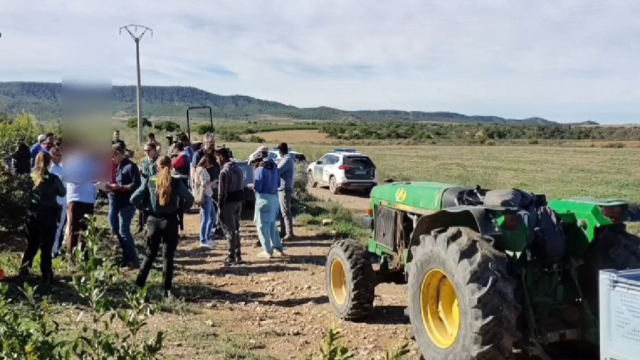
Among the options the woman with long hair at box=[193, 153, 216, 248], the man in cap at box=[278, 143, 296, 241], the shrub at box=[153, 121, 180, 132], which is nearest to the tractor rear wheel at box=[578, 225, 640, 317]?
the man in cap at box=[278, 143, 296, 241]

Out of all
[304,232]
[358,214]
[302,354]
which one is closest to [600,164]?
[358,214]

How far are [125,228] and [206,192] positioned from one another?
1970 millimetres

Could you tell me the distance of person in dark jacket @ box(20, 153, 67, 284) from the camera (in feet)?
26.5

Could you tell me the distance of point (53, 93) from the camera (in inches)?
141

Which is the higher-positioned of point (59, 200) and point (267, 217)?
point (59, 200)

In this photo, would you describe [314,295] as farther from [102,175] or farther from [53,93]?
[53,93]

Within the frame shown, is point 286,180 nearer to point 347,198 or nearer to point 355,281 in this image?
point 355,281

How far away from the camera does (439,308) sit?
581 cm

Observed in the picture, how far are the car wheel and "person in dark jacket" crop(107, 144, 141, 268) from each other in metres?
14.1

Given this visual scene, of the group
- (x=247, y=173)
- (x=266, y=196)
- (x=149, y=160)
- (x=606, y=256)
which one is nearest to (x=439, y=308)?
(x=606, y=256)

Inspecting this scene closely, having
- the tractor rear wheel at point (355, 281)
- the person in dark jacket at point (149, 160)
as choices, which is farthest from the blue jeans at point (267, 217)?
the tractor rear wheel at point (355, 281)

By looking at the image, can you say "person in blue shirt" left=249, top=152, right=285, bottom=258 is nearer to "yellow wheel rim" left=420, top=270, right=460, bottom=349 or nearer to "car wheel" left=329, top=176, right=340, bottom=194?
"yellow wheel rim" left=420, top=270, right=460, bottom=349

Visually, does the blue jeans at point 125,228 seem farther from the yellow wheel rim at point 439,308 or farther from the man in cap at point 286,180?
the yellow wheel rim at point 439,308

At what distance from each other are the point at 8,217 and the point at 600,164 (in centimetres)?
4123
